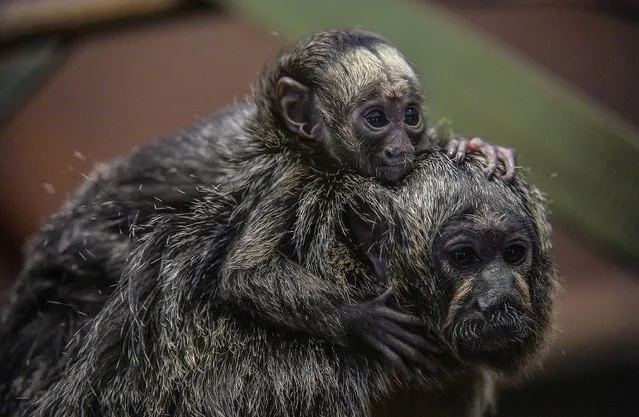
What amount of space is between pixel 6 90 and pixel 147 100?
2.86 feet

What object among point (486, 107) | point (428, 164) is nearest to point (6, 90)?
point (486, 107)

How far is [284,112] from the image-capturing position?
2.02 metres

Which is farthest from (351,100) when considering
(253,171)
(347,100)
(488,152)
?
(488,152)

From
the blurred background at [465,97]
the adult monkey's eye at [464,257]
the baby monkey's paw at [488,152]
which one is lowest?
the blurred background at [465,97]

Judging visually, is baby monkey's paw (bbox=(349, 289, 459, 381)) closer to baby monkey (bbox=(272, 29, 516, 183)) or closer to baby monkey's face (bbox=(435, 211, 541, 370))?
baby monkey's face (bbox=(435, 211, 541, 370))

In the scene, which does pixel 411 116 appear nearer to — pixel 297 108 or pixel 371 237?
pixel 297 108

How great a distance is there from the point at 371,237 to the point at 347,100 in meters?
0.42

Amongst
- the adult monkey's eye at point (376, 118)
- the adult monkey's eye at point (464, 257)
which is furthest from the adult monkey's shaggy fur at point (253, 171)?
the adult monkey's eye at point (464, 257)

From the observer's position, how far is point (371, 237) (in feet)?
5.39

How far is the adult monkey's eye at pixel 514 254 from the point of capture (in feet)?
5.03

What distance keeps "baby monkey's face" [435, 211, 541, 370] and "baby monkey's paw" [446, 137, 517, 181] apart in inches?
3.8

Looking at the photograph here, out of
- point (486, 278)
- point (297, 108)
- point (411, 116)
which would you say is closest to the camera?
point (486, 278)

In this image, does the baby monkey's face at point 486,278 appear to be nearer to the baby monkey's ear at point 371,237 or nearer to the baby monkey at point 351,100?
the baby monkey's ear at point 371,237

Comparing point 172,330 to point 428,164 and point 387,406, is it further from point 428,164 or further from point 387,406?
point 428,164
